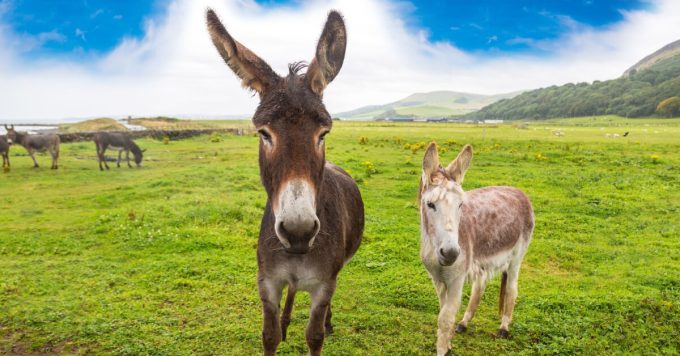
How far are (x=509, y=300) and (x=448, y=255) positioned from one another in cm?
240

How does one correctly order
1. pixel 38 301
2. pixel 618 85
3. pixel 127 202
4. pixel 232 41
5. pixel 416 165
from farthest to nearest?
pixel 618 85
pixel 416 165
pixel 127 202
pixel 38 301
pixel 232 41

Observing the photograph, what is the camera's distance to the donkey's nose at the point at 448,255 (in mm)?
4320

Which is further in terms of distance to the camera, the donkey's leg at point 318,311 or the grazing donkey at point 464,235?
the grazing donkey at point 464,235

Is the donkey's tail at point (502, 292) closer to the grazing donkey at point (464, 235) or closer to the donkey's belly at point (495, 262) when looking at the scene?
the grazing donkey at point (464, 235)

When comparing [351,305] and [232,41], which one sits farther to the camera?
[351,305]

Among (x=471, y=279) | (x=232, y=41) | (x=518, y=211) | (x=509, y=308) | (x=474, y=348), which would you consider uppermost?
(x=232, y=41)

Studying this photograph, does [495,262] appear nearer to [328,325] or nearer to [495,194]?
[495,194]

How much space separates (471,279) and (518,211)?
5.31 feet

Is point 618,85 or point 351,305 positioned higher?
point 618,85

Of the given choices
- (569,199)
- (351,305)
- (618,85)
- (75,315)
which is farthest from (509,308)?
(618,85)

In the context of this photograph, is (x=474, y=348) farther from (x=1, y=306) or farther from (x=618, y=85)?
(x=618, y=85)

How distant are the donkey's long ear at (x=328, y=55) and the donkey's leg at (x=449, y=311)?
10.5 feet

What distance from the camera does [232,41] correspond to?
10.2 ft

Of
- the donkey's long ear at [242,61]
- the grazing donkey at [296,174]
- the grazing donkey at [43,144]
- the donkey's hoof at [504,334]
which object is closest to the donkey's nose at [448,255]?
the grazing donkey at [296,174]
